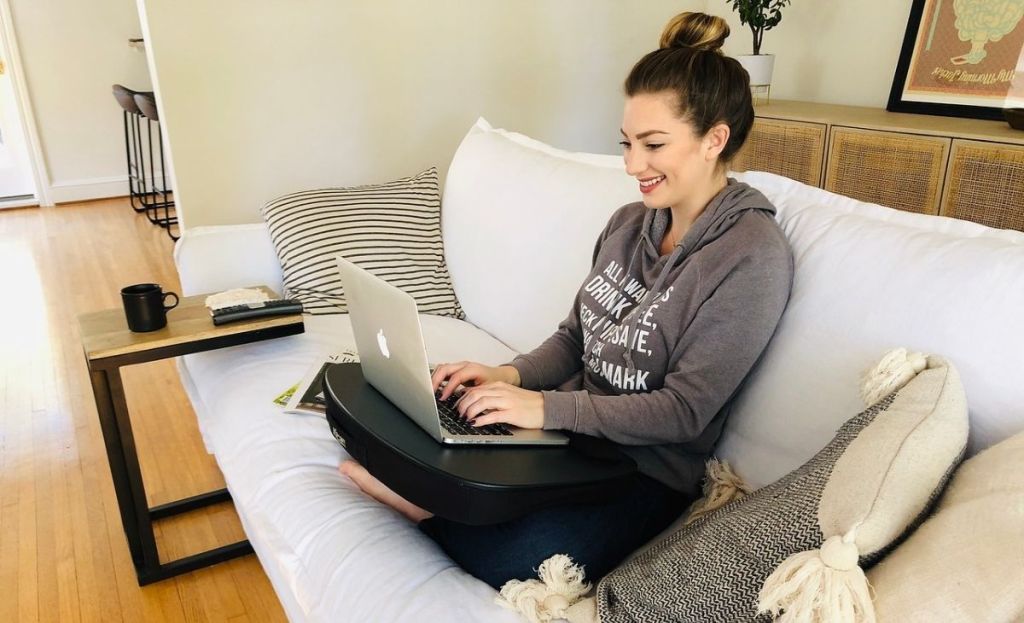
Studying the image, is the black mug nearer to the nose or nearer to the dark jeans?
the dark jeans

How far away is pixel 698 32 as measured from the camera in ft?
3.87

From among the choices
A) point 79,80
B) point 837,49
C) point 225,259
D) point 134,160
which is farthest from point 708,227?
point 79,80

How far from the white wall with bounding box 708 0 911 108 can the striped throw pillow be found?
6.55 ft

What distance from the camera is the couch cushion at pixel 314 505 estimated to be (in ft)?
3.29

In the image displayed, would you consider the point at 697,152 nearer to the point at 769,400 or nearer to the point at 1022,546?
the point at 769,400

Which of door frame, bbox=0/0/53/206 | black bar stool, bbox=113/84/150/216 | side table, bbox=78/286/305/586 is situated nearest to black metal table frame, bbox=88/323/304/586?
side table, bbox=78/286/305/586

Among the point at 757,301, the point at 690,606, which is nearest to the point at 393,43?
the point at 757,301

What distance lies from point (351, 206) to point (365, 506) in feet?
3.40

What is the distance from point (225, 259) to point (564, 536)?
4.38 ft

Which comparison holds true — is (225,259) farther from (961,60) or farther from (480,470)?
(961,60)

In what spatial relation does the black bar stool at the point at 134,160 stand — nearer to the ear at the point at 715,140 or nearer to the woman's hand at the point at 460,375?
the woman's hand at the point at 460,375

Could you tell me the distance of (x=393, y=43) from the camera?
2811 mm

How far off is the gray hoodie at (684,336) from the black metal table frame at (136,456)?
777 millimetres

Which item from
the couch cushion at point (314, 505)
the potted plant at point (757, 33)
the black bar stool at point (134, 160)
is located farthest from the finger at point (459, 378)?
the black bar stool at point (134, 160)
